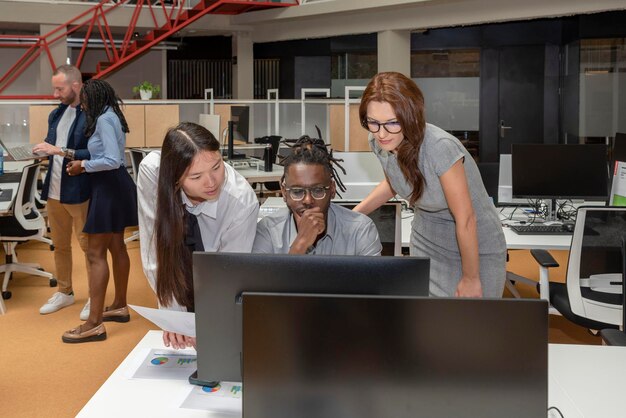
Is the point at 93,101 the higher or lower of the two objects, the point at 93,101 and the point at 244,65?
the lower

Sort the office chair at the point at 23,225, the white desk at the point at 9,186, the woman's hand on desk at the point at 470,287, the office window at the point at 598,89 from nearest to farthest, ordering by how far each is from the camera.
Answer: the woman's hand on desk at the point at 470,287 → the white desk at the point at 9,186 → the office chair at the point at 23,225 → the office window at the point at 598,89

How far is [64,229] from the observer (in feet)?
16.8

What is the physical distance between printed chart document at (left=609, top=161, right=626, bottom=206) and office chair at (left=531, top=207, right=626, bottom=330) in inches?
26.1

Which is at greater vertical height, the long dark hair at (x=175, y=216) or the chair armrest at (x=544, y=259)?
the long dark hair at (x=175, y=216)

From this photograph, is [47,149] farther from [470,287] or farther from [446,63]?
[446,63]

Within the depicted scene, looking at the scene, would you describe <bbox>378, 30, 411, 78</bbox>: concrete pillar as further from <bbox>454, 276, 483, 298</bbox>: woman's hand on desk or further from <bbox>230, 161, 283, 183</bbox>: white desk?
<bbox>454, 276, 483, 298</bbox>: woman's hand on desk

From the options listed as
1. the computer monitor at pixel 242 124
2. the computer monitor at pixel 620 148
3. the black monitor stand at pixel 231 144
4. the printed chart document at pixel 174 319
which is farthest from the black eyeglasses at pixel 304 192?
the computer monitor at pixel 242 124

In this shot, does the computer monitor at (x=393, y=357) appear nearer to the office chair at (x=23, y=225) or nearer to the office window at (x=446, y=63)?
the office chair at (x=23, y=225)

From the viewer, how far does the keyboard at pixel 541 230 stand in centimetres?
461

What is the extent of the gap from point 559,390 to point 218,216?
3.52 feet

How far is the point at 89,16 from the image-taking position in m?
13.0

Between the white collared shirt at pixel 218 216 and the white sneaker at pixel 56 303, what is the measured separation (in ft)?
10.1

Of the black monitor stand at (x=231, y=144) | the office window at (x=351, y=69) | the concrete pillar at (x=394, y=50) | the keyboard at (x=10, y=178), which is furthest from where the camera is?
the office window at (x=351, y=69)

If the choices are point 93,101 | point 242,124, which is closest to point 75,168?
point 93,101
